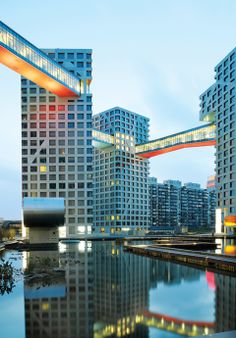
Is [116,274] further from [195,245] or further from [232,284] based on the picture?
[195,245]

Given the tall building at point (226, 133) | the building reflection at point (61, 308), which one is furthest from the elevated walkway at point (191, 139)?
the building reflection at point (61, 308)

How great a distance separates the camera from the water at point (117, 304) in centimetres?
1116

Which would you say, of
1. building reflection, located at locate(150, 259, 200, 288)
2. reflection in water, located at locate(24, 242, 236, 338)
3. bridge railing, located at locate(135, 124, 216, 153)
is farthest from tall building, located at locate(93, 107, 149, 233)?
reflection in water, located at locate(24, 242, 236, 338)

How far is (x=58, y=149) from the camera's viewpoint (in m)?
91.4

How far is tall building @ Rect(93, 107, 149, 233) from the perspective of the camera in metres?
133

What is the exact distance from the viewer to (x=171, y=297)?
625 inches

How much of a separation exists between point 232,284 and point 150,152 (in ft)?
361

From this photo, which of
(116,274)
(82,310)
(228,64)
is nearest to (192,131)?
(228,64)

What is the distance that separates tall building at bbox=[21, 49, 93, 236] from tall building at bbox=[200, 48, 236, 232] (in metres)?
37.5

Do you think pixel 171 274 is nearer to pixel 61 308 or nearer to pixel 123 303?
pixel 123 303

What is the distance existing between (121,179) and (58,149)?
47029mm

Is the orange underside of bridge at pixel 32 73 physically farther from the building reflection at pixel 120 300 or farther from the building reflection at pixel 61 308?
the building reflection at pixel 61 308

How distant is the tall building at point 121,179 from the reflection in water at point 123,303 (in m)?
107

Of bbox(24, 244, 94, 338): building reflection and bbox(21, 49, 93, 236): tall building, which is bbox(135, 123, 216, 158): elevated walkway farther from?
bbox(24, 244, 94, 338): building reflection
